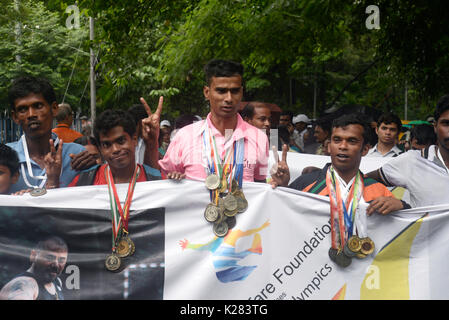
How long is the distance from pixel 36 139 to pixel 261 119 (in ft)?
8.20

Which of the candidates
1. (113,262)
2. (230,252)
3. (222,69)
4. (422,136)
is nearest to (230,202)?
(230,252)

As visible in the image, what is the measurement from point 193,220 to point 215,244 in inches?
8.4

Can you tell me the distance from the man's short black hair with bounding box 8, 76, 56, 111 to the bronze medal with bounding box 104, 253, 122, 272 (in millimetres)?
1238

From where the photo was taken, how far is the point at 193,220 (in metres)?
3.80

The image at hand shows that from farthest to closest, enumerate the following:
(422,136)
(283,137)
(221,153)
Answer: (283,137) < (422,136) < (221,153)

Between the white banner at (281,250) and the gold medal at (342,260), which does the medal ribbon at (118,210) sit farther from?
the gold medal at (342,260)

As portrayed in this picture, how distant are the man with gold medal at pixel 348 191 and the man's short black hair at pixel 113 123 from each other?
1.01m

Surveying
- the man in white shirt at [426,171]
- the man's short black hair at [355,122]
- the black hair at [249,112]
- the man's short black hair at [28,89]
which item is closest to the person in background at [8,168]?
the man's short black hair at [28,89]

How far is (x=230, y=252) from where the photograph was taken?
3.69 meters

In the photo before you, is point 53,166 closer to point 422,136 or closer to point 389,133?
point 389,133

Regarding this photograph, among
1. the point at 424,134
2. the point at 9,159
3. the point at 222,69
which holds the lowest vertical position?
the point at 424,134

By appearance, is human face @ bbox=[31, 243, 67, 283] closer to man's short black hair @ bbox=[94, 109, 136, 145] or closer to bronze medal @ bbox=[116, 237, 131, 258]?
bronze medal @ bbox=[116, 237, 131, 258]

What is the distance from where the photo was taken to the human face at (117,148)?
3.83 meters
